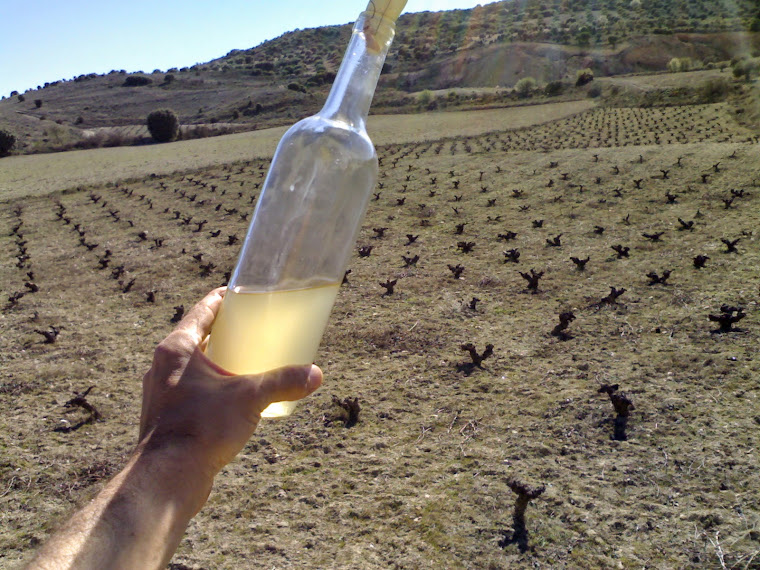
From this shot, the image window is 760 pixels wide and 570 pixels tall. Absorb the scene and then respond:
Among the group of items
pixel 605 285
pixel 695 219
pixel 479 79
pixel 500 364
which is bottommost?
pixel 479 79

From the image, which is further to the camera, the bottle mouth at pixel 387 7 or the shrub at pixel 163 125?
the shrub at pixel 163 125

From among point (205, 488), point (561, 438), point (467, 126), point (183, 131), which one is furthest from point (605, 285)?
point (183, 131)

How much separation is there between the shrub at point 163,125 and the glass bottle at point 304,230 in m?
44.1

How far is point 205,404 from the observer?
1.41 meters

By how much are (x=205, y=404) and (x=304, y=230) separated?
565 millimetres

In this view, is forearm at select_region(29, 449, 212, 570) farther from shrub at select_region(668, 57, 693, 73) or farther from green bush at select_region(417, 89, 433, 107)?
shrub at select_region(668, 57, 693, 73)

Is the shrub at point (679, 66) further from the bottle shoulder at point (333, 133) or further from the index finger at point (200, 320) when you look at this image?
the index finger at point (200, 320)

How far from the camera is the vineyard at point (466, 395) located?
10.7ft

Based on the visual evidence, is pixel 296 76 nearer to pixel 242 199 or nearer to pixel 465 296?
pixel 242 199

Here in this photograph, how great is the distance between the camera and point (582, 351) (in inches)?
213

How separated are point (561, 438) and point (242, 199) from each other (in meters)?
13.0

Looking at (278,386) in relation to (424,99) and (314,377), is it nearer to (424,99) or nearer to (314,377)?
(314,377)

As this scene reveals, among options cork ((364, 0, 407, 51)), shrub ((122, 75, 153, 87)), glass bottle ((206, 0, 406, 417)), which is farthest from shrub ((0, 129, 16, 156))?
shrub ((122, 75, 153, 87))

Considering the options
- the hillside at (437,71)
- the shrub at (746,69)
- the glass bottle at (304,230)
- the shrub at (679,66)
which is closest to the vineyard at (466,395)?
the glass bottle at (304,230)
